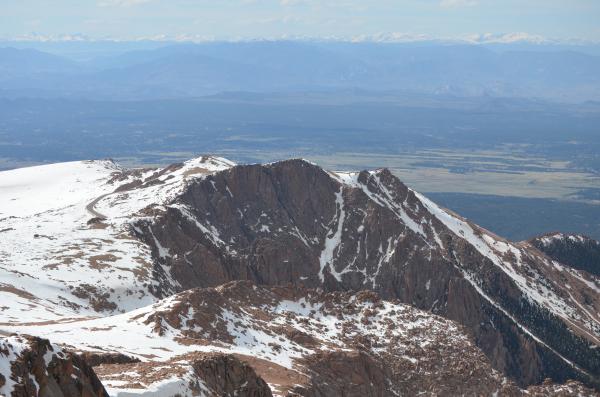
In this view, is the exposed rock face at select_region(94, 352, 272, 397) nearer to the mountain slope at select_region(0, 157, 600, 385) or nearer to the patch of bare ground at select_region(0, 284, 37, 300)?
the patch of bare ground at select_region(0, 284, 37, 300)

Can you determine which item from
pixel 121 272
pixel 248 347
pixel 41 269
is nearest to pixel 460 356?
pixel 248 347

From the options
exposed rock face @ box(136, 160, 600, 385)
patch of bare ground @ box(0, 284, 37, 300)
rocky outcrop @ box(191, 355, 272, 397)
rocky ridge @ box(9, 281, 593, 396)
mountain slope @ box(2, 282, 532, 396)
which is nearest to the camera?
rocky outcrop @ box(191, 355, 272, 397)

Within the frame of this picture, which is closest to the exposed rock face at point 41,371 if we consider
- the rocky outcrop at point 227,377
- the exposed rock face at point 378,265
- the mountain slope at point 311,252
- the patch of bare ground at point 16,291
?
the rocky outcrop at point 227,377

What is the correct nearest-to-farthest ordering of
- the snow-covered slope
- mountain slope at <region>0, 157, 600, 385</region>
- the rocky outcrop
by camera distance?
the rocky outcrop
the snow-covered slope
mountain slope at <region>0, 157, 600, 385</region>

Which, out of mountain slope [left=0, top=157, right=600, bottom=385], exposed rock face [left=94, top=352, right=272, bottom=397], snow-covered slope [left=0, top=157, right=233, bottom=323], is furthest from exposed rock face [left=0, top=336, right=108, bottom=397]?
mountain slope [left=0, top=157, right=600, bottom=385]

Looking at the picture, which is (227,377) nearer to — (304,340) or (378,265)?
(304,340)

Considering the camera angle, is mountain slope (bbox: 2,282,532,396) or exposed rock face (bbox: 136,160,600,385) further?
exposed rock face (bbox: 136,160,600,385)

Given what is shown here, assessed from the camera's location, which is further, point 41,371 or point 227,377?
point 227,377

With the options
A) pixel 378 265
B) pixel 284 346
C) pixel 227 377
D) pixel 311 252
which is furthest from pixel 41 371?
pixel 378 265

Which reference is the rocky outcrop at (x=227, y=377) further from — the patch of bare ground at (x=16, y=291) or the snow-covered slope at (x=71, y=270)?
the patch of bare ground at (x=16, y=291)
